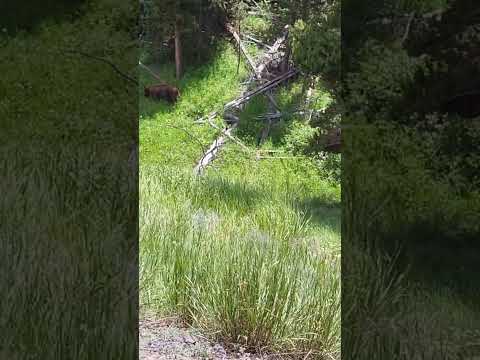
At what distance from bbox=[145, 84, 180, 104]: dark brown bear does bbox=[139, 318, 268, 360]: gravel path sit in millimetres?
5310

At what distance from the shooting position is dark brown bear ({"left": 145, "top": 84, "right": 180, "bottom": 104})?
736cm

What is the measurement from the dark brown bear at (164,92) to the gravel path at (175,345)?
5310 millimetres

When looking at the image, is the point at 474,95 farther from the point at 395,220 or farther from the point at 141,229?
the point at 141,229

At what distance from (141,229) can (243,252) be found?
0.86 meters

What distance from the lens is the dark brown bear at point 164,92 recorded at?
7.36m

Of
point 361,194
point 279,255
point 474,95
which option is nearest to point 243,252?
point 279,255

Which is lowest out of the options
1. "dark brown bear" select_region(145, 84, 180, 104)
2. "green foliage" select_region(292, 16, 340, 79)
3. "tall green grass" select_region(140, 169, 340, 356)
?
"tall green grass" select_region(140, 169, 340, 356)

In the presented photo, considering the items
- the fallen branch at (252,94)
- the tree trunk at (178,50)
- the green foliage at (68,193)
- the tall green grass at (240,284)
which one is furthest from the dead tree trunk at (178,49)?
the green foliage at (68,193)

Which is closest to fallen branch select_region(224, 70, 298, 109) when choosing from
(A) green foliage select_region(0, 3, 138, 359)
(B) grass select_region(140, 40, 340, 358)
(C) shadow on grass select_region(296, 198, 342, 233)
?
(C) shadow on grass select_region(296, 198, 342, 233)

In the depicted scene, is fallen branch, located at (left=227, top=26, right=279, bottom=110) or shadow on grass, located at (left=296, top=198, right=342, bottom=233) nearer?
shadow on grass, located at (left=296, top=198, right=342, bottom=233)

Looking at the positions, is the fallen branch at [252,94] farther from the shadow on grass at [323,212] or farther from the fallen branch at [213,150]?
the shadow on grass at [323,212]

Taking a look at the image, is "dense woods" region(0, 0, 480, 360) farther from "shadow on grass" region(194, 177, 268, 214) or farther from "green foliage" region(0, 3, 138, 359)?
"shadow on grass" region(194, 177, 268, 214)

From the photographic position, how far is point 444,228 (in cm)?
185

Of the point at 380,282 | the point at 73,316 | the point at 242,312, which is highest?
the point at 380,282
